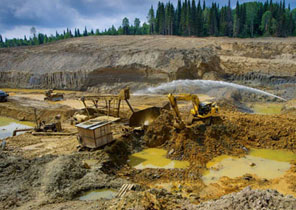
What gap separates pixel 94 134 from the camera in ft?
33.8

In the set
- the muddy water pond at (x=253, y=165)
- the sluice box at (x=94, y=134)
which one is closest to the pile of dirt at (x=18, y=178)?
the sluice box at (x=94, y=134)

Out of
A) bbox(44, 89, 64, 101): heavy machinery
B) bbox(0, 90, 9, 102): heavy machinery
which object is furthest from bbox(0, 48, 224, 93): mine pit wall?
bbox(0, 90, 9, 102): heavy machinery

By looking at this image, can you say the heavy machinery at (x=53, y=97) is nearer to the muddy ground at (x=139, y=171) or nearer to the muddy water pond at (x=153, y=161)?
the muddy ground at (x=139, y=171)

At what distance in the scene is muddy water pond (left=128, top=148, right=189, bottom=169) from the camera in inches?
413

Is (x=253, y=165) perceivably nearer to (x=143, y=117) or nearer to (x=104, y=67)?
(x=143, y=117)

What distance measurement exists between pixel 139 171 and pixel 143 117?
4.97 metres

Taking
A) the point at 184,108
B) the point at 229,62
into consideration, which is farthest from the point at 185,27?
the point at 184,108

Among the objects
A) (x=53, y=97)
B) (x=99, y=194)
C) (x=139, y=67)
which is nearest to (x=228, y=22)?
(x=139, y=67)

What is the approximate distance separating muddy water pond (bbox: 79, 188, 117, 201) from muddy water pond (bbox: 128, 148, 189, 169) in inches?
99.2

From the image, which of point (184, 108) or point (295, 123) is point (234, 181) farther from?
point (184, 108)

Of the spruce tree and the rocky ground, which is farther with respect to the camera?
the spruce tree

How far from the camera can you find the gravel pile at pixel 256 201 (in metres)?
5.13

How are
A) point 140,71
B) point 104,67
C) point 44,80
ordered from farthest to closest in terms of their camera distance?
1. point 44,80
2. point 104,67
3. point 140,71

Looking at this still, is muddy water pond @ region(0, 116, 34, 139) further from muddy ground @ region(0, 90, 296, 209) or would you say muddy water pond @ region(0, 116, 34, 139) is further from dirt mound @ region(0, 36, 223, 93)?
dirt mound @ region(0, 36, 223, 93)
